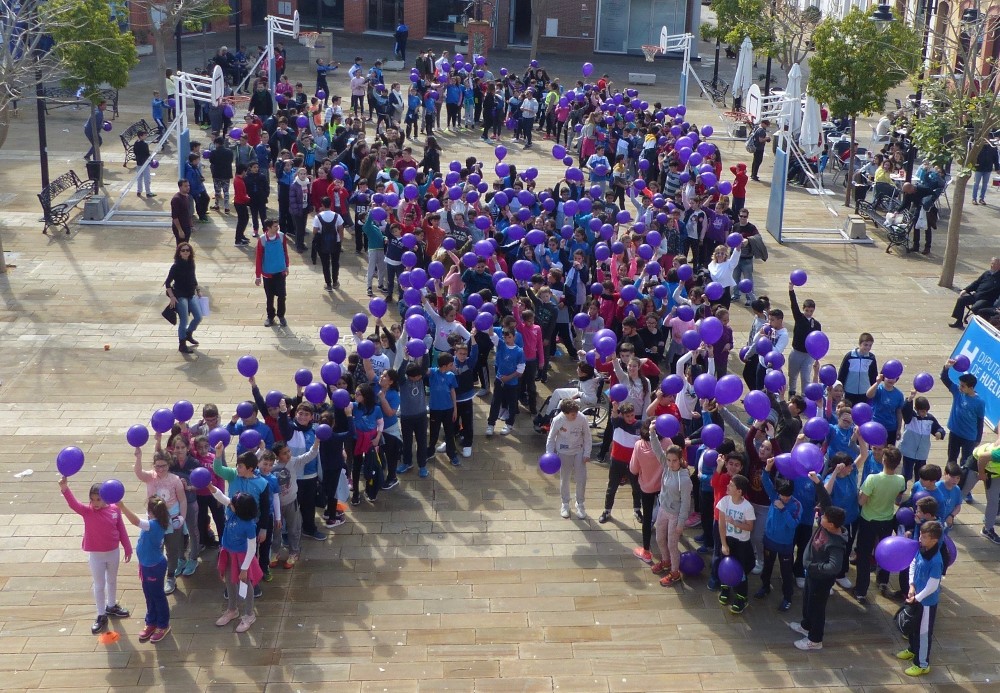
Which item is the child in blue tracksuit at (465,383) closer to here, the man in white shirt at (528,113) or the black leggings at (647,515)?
the black leggings at (647,515)

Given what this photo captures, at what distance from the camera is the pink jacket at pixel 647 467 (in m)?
9.35

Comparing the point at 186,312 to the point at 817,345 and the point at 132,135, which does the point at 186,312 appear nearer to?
the point at 817,345

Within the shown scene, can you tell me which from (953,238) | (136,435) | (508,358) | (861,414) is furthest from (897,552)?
(953,238)

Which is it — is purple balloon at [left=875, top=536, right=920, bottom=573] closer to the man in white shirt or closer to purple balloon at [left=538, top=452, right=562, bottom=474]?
purple balloon at [left=538, top=452, right=562, bottom=474]

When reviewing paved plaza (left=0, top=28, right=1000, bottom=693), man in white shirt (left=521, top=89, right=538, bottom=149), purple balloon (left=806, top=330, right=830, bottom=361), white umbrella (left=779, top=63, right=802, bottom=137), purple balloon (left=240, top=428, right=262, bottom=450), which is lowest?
paved plaza (left=0, top=28, right=1000, bottom=693)

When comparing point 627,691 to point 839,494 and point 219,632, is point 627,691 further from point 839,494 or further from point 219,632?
point 219,632

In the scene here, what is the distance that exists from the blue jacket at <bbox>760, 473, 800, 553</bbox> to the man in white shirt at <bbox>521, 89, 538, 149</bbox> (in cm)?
1795

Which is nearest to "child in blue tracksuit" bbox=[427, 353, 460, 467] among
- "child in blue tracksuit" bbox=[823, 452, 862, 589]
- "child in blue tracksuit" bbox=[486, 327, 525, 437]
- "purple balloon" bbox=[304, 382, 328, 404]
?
"child in blue tracksuit" bbox=[486, 327, 525, 437]

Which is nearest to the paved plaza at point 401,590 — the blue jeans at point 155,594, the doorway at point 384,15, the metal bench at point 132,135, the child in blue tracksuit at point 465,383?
the blue jeans at point 155,594

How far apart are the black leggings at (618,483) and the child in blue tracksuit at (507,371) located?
1.85 metres

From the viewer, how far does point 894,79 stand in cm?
2142

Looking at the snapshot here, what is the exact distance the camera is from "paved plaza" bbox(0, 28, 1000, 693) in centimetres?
819

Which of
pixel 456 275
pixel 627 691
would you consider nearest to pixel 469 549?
pixel 627 691

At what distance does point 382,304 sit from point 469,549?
3078 millimetres
